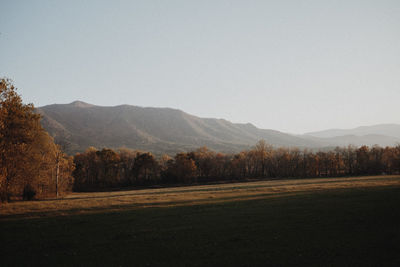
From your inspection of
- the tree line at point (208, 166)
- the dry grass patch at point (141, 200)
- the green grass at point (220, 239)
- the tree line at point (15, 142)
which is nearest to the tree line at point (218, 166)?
the tree line at point (208, 166)

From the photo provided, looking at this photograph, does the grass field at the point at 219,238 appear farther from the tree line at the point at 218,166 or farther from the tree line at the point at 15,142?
the tree line at the point at 218,166

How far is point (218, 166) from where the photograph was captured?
10569cm

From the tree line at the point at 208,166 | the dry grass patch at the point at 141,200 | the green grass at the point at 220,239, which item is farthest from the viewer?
the tree line at the point at 208,166

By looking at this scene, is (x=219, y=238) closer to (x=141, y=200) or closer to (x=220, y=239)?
(x=220, y=239)

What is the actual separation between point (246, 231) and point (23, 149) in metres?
34.9

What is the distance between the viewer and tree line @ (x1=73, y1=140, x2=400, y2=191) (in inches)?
3615

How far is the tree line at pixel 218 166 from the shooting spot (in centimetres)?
9181

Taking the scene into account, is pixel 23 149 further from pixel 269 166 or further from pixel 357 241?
pixel 269 166

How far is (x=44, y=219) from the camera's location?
2494 centimetres

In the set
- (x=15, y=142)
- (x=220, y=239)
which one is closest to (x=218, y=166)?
(x=15, y=142)

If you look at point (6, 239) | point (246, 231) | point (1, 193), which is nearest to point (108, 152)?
point (1, 193)

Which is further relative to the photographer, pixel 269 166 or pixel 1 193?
pixel 269 166

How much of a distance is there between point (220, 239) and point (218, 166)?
90515 millimetres

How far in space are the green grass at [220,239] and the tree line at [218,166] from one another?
71.2m
